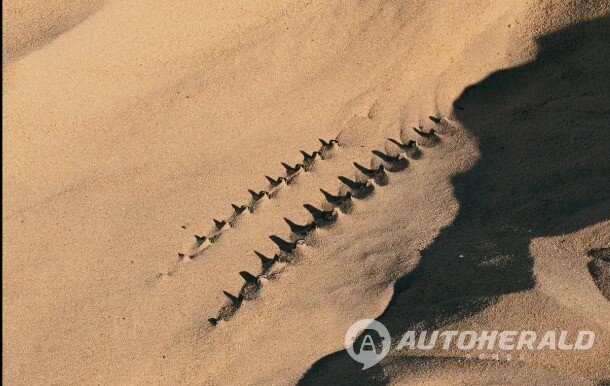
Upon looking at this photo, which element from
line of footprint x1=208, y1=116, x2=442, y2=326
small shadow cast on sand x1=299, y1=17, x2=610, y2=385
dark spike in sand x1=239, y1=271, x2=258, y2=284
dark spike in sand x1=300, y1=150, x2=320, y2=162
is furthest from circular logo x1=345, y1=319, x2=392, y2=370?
dark spike in sand x1=300, y1=150, x2=320, y2=162

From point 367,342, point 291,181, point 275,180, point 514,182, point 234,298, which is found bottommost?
point 367,342

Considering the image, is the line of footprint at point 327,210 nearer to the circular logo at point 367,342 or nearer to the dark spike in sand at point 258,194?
the dark spike in sand at point 258,194

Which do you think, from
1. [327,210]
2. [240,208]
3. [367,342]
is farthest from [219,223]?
[367,342]

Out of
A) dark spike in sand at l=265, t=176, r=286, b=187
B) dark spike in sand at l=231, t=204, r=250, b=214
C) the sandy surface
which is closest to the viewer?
the sandy surface

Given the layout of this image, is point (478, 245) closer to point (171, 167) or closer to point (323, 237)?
point (323, 237)

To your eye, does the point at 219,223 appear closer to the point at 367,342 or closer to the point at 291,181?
the point at 291,181

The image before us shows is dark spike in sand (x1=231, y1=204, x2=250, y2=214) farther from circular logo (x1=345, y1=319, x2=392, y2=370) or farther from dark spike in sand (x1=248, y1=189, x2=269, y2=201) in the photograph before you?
circular logo (x1=345, y1=319, x2=392, y2=370)
